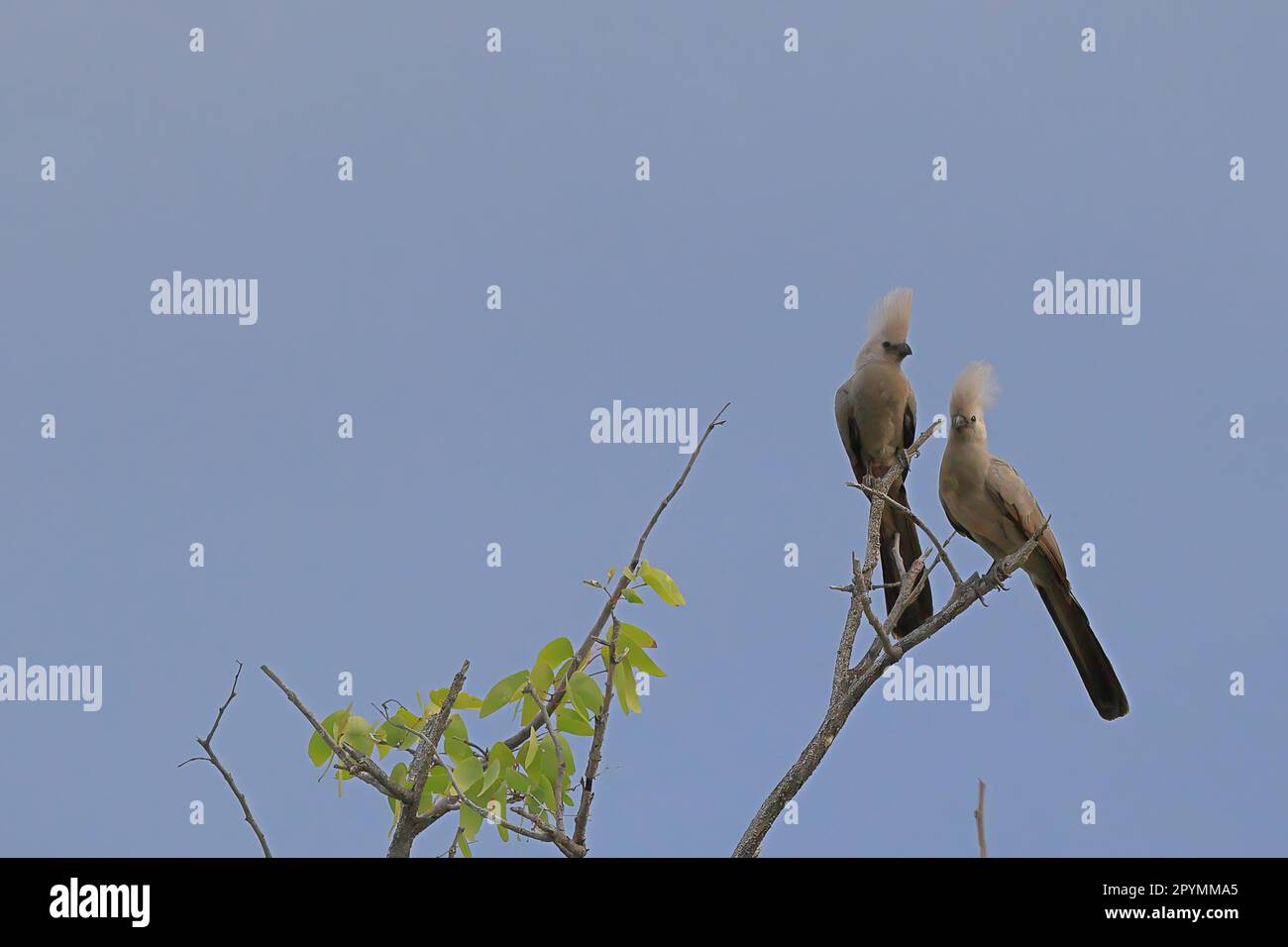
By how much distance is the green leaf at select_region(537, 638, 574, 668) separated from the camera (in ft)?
6.73

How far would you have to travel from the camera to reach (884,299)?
4.77 meters

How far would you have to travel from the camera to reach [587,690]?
2.00 metres

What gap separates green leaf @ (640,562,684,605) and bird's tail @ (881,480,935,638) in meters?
1.70

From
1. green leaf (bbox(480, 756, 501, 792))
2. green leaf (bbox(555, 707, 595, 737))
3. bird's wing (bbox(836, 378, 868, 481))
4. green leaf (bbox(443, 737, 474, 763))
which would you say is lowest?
green leaf (bbox(480, 756, 501, 792))

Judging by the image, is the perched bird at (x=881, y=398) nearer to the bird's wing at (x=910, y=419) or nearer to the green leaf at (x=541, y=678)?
the bird's wing at (x=910, y=419)

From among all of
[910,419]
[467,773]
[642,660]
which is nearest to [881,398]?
[910,419]

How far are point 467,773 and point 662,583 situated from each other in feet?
1.51

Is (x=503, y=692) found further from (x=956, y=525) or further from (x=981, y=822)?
(x=956, y=525)

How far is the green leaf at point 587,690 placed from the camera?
78.3 inches

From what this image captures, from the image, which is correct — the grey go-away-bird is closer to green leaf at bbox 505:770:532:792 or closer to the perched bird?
the perched bird

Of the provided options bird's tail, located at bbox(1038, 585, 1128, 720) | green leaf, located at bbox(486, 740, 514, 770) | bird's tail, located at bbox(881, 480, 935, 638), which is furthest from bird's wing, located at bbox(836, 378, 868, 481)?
green leaf, located at bbox(486, 740, 514, 770)

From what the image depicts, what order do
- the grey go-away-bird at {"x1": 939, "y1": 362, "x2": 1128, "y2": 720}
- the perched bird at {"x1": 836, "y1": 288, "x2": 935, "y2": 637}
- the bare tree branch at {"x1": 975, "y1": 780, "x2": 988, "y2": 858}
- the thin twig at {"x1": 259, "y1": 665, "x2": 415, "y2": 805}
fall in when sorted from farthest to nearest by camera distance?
1. the perched bird at {"x1": 836, "y1": 288, "x2": 935, "y2": 637}
2. the grey go-away-bird at {"x1": 939, "y1": 362, "x2": 1128, "y2": 720}
3. the thin twig at {"x1": 259, "y1": 665, "x2": 415, "y2": 805}
4. the bare tree branch at {"x1": 975, "y1": 780, "x2": 988, "y2": 858}
